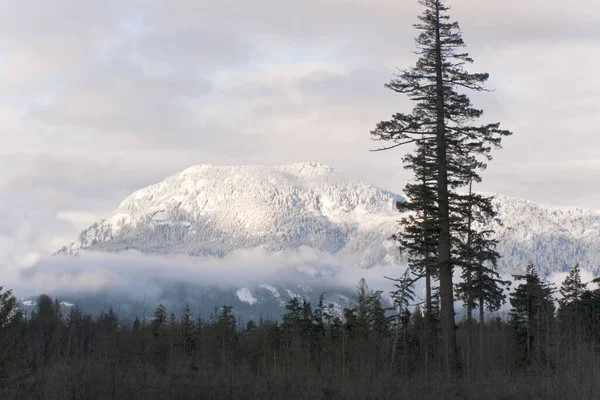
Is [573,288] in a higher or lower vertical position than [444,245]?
higher

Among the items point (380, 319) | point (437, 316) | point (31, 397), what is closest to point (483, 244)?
point (437, 316)

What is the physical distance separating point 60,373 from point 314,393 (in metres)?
7.37

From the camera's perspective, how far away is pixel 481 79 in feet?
88.4

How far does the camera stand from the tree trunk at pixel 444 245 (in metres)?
26.1

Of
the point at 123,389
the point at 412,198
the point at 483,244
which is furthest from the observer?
the point at 483,244

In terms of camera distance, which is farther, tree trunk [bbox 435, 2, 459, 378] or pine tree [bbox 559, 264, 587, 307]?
pine tree [bbox 559, 264, 587, 307]

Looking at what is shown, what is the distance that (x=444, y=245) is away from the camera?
26.5m

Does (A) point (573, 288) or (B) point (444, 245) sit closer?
(B) point (444, 245)

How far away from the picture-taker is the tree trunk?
85.6 feet

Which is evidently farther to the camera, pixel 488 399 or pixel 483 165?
pixel 483 165

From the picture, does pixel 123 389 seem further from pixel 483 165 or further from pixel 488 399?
pixel 483 165

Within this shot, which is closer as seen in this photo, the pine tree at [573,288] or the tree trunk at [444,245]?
the tree trunk at [444,245]

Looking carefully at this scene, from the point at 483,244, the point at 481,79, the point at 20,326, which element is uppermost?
the point at 481,79

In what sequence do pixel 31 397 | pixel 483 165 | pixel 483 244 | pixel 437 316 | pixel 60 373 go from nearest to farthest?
pixel 31 397 < pixel 60 373 < pixel 483 165 < pixel 483 244 < pixel 437 316
